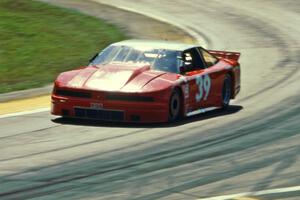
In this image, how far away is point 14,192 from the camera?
33.9 ft

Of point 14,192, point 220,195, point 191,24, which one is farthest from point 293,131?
point 191,24

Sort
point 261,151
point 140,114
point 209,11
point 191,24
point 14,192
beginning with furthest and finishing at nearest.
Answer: point 209,11 → point 191,24 → point 140,114 → point 261,151 → point 14,192

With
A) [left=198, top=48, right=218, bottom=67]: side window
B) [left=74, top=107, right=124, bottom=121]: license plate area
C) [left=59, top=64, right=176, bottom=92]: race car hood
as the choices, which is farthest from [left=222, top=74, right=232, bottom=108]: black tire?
[left=74, top=107, right=124, bottom=121]: license plate area

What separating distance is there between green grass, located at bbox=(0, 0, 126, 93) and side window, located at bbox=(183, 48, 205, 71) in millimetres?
3991

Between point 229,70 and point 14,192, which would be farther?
point 229,70

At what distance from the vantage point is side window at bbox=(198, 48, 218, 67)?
17.4 metres

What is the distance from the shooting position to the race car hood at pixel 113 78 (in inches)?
601

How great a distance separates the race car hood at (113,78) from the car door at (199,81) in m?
0.68

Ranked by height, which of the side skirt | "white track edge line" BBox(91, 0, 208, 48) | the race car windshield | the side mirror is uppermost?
the race car windshield

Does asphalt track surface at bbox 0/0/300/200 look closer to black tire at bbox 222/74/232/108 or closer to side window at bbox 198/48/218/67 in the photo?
black tire at bbox 222/74/232/108

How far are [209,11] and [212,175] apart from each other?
25017 mm

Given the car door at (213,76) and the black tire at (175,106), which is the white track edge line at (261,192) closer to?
the black tire at (175,106)

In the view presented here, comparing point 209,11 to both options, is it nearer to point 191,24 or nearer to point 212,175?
point 191,24

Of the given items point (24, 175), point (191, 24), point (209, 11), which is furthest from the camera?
point (209, 11)
